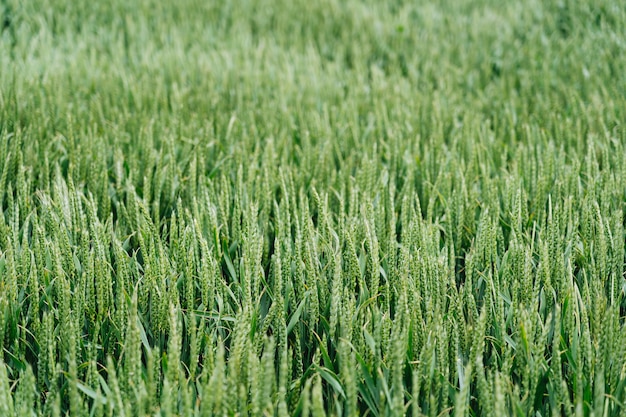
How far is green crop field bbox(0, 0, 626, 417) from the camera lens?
1231 mm

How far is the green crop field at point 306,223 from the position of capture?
1.23 meters

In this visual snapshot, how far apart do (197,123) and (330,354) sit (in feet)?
4.63

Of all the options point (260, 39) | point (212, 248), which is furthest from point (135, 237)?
point (260, 39)

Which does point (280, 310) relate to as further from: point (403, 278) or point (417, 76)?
point (417, 76)

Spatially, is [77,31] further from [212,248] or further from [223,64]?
[212,248]

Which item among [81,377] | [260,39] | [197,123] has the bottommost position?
[81,377]

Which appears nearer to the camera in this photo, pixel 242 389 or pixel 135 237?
pixel 242 389

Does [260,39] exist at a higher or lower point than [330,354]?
higher

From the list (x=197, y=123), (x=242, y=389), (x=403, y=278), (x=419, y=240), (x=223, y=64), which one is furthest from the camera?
(x=223, y=64)

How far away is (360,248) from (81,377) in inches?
28.8

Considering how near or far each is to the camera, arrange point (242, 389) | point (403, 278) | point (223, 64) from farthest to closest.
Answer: point (223, 64) < point (403, 278) < point (242, 389)

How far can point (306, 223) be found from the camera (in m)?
1.70

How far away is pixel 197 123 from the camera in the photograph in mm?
2566

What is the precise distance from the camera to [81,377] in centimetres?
135
